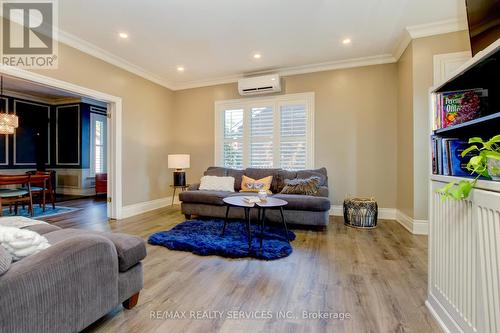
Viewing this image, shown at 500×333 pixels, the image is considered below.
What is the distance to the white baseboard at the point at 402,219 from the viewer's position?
3.17 metres

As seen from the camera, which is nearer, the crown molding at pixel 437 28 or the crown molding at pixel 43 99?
the crown molding at pixel 437 28

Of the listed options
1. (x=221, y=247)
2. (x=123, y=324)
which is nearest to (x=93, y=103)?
(x=221, y=247)

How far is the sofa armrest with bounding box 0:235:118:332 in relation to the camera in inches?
38.1

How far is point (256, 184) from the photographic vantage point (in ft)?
13.5

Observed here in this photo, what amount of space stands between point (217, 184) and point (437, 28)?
3874 mm

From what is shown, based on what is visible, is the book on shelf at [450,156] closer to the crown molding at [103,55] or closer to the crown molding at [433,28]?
the crown molding at [433,28]

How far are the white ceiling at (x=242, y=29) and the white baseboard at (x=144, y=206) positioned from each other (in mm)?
2534

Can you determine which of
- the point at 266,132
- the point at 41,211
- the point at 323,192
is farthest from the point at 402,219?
the point at 41,211

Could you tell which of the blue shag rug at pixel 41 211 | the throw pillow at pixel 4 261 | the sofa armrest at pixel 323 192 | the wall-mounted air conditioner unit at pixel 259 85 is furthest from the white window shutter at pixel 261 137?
the throw pillow at pixel 4 261

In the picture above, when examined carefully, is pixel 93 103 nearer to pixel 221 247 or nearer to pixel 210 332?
pixel 221 247

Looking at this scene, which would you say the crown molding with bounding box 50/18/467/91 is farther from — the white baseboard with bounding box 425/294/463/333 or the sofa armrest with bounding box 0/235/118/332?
the sofa armrest with bounding box 0/235/118/332

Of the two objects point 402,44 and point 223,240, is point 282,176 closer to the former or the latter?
point 223,240

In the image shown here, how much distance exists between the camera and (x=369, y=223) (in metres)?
Answer: 3.51

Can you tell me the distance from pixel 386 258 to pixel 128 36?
426 cm
